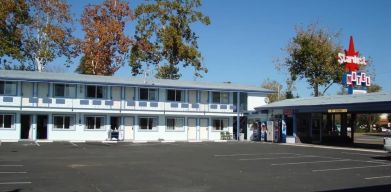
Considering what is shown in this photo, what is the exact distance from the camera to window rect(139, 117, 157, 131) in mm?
41759

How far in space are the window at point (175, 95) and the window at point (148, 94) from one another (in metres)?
1.39

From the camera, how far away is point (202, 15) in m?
53.4

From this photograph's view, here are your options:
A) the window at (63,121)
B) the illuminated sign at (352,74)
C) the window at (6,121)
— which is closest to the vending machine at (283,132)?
the illuminated sign at (352,74)

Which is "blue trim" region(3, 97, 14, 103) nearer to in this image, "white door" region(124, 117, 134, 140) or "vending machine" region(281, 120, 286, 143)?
"white door" region(124, 117, 134, 140)

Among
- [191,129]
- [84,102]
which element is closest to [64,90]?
[84,102]

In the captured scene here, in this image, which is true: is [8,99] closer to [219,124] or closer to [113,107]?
[113,107]

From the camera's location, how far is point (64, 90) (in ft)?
127

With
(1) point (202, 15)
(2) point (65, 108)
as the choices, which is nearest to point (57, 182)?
(2) point (65, 108)

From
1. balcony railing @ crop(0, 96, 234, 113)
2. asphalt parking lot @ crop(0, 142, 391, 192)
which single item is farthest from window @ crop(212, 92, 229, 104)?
asphalt parking lot @ crop(0, 142, 391, 192)

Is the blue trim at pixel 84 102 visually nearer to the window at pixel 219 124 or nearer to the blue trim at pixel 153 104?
the blue trim at pixel 153 104

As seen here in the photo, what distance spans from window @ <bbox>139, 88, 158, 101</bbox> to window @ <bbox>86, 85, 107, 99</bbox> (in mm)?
3392

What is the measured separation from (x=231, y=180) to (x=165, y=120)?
28167mm

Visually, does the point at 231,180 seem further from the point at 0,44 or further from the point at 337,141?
the point at 0,44

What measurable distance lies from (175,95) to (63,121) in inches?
410
